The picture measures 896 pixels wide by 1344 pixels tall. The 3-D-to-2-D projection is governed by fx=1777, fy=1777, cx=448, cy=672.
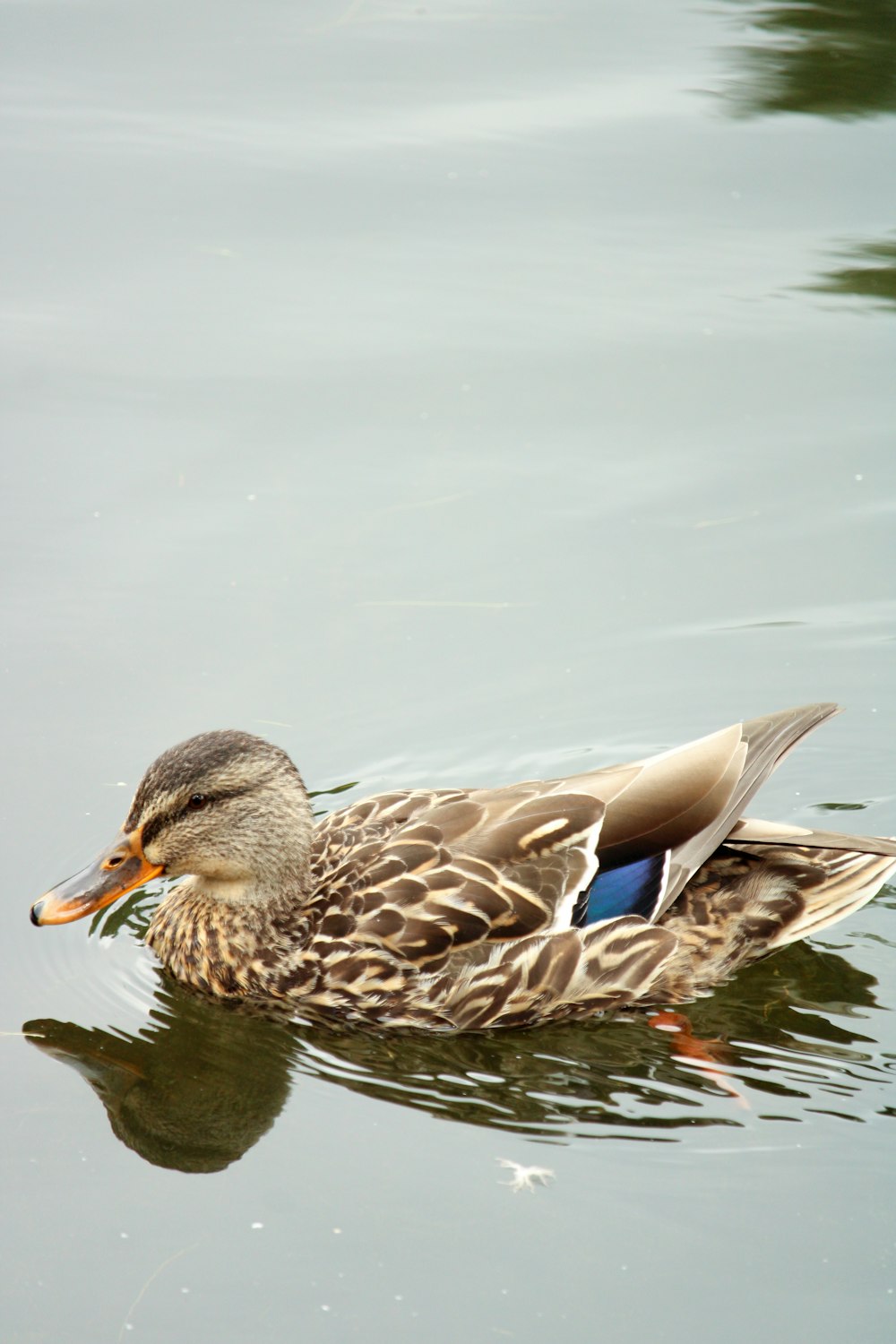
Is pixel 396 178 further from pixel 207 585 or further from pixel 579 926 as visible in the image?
pixel 579 926

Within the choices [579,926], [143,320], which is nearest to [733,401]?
[143,320]

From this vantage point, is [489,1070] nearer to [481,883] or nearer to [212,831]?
[481,883]

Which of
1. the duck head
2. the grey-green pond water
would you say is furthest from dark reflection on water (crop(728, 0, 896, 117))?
the duck head

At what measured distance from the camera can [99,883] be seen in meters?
6.42

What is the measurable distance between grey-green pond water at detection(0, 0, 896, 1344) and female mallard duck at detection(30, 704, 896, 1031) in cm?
20

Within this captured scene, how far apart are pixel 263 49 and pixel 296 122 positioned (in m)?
1.05

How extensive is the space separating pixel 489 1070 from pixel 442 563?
3.18 meters

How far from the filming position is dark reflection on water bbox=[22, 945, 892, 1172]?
5855mm

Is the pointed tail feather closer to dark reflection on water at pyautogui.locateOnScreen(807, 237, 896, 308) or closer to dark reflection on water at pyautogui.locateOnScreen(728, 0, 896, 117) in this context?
dark reflection on water at pyautogui.locateOnScreen(807, 237, 896, 308)

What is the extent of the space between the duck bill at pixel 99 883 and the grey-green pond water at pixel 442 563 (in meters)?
0.36

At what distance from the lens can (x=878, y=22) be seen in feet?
42.8

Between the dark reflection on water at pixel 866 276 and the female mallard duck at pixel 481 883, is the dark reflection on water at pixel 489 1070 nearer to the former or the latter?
the female mallard duck at pixel 481 883

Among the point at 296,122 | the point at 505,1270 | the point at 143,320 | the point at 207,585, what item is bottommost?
the point at 505,1270

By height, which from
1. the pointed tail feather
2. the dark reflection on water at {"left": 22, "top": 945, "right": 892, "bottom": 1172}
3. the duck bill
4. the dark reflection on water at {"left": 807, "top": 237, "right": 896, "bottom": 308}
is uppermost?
the dark reflection on water at {"left": 807, "top": 237, "right": 896, "bottom": 308}
